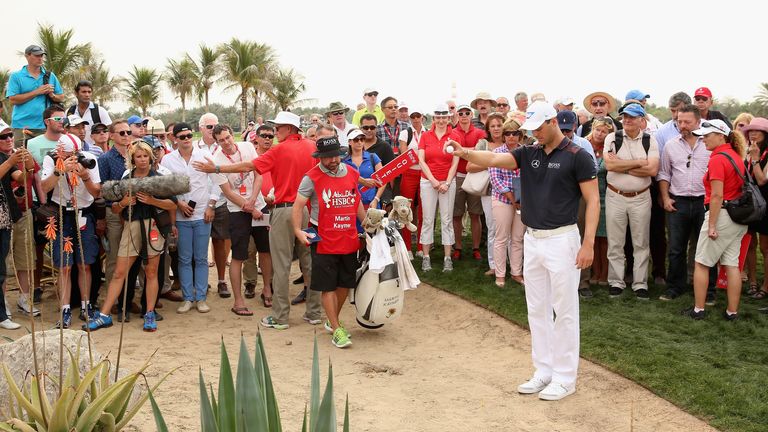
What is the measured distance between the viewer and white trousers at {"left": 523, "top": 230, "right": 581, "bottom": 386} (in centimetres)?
599

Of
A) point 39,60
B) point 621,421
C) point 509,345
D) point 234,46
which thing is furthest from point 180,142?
point 234,46

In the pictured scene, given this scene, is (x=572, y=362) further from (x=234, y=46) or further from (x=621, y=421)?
(x=234, y=46)

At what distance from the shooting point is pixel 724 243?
7777 millimetres

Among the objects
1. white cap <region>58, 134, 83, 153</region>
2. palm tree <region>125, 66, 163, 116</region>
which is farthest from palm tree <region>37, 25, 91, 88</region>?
white cap <region>58, 134, 83, 153</region>

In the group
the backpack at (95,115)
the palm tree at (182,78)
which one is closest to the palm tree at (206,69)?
the palm tree at (182,78)

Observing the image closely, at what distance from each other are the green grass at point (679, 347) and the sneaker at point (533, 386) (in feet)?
2.74

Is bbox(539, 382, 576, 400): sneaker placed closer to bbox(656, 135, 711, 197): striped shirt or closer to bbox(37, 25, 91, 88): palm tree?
bbox(656, 135, 711, 197): striped shirt

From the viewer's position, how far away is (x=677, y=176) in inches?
345

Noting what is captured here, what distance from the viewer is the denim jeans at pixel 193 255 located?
8.73m

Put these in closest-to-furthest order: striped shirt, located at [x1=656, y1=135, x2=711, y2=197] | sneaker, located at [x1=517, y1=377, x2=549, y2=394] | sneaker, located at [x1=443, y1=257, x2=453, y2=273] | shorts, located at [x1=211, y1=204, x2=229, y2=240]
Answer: sneaker, located at [x1=517, y1=377, x2=549, y2=394], striped shirt, located at [x1=656, y1=135, x2=711, y2=197], shorts, located at [x1=211, y1=204, x2=229, y2=240], sneaker, located at [x1=443, y1=257, x2=453, y2=273]

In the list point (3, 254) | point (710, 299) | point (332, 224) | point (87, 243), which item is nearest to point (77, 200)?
point (87, 243)

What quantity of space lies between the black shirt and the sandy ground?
1571mm

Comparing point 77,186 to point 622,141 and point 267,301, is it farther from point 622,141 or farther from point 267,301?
point 622,141

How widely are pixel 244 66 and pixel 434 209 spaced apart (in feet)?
134
